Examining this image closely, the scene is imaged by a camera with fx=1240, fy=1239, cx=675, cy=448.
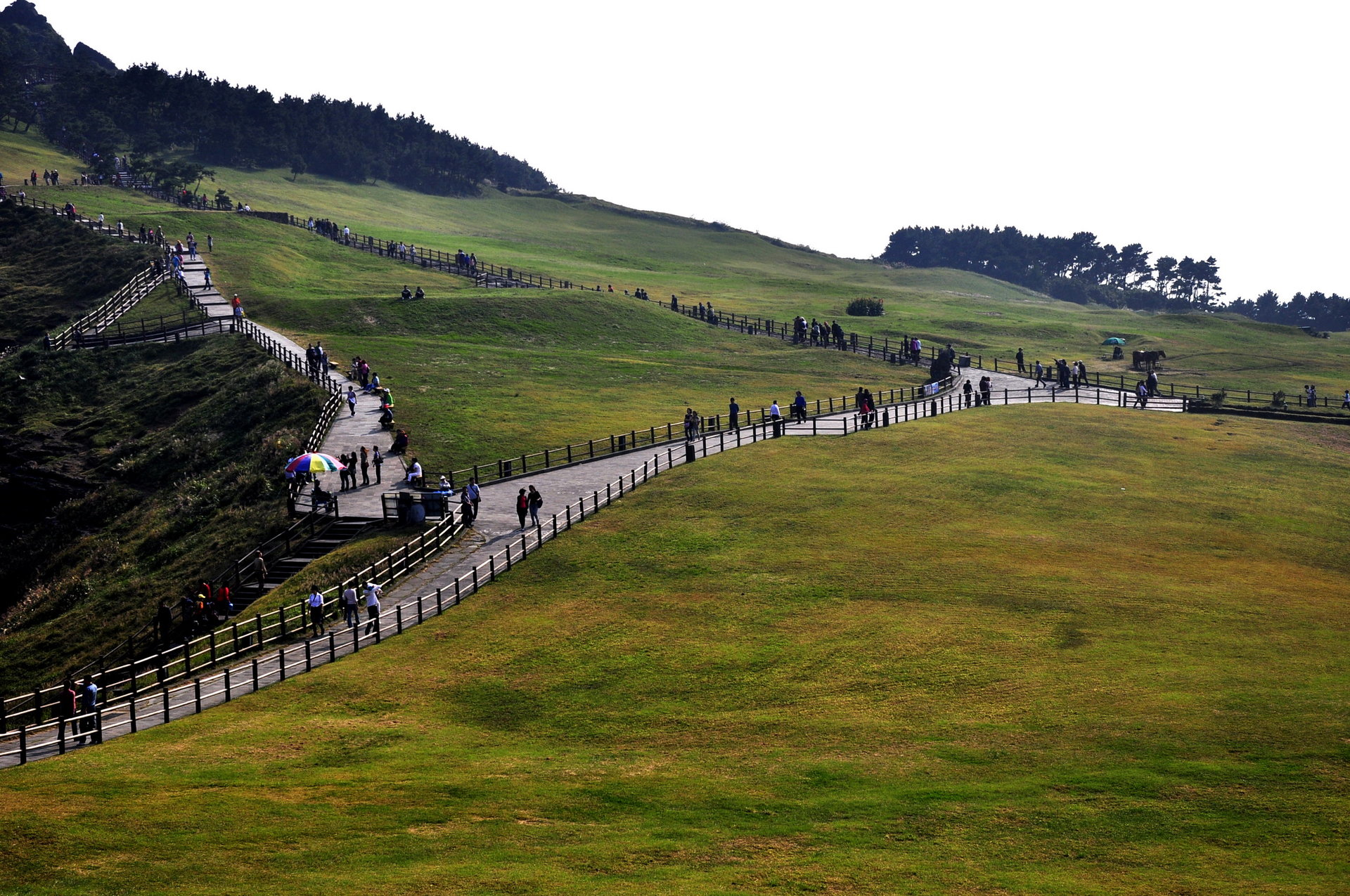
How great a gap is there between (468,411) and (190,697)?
33.7 metres

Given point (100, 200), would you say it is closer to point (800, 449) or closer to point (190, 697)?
point (800, 449)

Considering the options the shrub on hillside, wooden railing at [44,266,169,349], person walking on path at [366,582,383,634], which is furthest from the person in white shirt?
the shrub on hillside

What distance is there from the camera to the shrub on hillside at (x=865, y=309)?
396 feet

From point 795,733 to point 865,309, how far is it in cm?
9710

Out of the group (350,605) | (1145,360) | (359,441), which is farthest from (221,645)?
(1145,360)

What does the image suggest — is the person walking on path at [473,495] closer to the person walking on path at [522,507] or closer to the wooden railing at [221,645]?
the person walking on path at [522,507]

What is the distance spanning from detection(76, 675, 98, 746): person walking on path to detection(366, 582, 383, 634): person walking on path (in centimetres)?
714

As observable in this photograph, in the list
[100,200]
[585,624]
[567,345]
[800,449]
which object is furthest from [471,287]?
[585,624]

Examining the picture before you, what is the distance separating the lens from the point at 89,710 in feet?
96.1

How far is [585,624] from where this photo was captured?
35188mm

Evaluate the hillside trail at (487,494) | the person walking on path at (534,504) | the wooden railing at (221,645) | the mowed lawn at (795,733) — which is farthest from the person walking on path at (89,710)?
the person walking on path at (534,504)

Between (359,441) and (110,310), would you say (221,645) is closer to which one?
(359,441)

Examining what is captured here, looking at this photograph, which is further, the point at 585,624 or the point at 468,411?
the point at 468,411

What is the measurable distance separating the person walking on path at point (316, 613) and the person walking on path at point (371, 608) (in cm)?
128
